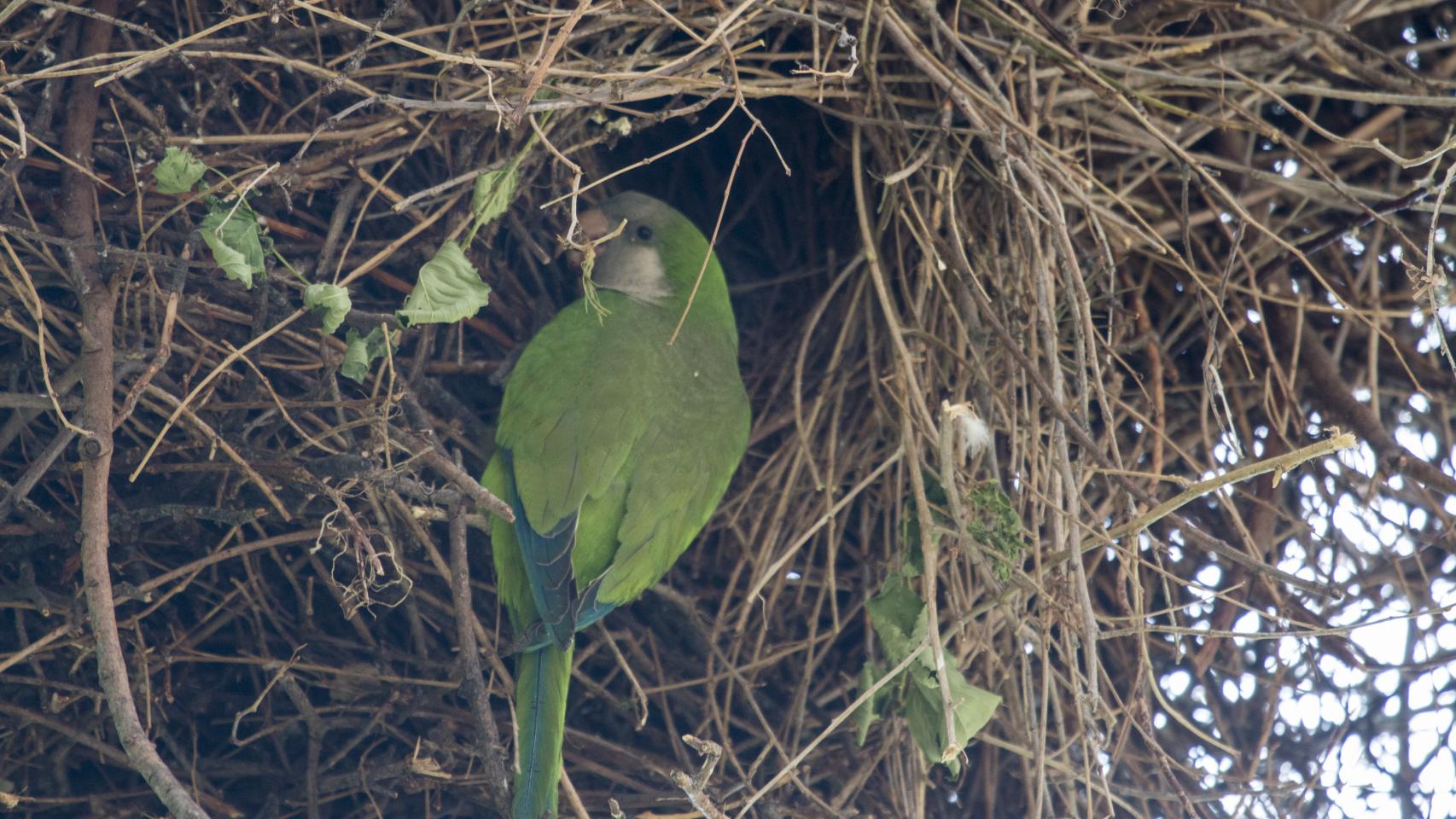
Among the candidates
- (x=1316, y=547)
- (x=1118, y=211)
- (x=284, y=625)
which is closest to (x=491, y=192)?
(x=284, y=625)

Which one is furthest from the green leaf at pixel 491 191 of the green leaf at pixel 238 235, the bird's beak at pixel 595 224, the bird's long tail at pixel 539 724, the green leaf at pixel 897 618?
the green leaf at pixel 897 618

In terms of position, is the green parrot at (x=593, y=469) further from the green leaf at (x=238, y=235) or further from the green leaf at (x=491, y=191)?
the green leaf at (x=238, y=235)

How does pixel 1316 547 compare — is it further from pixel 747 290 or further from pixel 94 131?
pixel 94 131

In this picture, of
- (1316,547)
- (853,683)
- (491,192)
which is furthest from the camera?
(1316,547)

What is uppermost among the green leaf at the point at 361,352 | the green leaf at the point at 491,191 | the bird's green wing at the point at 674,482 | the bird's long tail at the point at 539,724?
the green leaf at the point at 491,191

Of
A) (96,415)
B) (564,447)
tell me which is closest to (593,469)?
(564,447)

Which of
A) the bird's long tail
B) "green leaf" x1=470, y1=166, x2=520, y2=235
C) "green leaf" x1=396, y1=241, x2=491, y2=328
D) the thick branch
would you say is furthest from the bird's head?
the thick branch

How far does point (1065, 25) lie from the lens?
2271 millimetres

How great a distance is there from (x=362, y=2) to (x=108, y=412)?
0.89 m

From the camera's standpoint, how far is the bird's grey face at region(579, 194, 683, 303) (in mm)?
2543

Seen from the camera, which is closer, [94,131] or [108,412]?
[108,412]

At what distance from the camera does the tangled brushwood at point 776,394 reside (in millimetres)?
1934

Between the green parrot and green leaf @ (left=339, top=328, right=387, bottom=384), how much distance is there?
1.34 ft

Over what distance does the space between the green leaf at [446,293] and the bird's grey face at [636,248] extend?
0.71 meters
